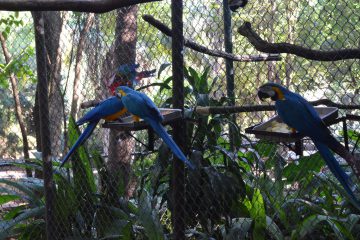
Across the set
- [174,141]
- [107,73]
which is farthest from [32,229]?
[174,141]

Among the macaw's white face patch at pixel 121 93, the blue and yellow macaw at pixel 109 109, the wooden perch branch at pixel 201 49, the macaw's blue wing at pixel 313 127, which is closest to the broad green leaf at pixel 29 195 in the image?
the blue and yellow macaw at pixel 109 109

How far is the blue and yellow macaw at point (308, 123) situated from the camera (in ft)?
5.60

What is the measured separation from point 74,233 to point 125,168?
0.50 meters

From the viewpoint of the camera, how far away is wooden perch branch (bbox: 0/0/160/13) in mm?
1435

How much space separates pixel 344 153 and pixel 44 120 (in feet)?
5.20

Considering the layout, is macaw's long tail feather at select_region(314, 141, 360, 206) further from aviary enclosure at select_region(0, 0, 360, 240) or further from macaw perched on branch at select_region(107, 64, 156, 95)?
macaw perched on branch at select_region(107, 64, 156, 95)

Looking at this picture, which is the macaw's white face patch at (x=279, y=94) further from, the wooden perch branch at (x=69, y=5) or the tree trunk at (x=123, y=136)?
the tree trunk at (x=123, y=136)

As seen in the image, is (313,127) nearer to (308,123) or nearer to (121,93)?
(308,123)

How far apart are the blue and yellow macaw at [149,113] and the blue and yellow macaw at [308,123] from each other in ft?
1.30

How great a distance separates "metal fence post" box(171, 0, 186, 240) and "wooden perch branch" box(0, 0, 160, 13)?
22.7 inches

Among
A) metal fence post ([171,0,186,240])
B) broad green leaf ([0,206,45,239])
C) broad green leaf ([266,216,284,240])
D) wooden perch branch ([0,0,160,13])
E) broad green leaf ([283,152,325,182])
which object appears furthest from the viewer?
broad green leaf ([0,206,45,239])

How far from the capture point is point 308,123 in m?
1.74

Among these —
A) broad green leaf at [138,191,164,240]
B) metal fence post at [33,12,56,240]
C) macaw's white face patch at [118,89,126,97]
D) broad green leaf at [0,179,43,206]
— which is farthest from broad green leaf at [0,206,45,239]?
macaw's white face patch at [118,89,126,97]

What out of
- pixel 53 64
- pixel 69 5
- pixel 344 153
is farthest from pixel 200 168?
pixel 53 64
